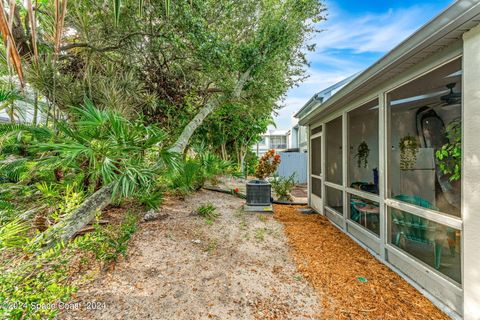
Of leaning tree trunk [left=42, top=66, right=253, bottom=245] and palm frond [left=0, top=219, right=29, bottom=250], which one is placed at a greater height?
palm frond [left=0, top=219, right=29, bottom=250]

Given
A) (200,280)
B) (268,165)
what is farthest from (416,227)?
(268,165)

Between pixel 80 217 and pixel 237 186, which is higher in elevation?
pixel 80 217

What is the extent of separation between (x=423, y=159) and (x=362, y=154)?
122cm

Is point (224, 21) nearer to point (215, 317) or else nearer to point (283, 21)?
point (283, 21)

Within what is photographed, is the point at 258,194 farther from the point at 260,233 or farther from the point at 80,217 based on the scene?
the point at 80,217

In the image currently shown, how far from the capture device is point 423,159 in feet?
11.1

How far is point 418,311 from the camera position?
84.4 inches

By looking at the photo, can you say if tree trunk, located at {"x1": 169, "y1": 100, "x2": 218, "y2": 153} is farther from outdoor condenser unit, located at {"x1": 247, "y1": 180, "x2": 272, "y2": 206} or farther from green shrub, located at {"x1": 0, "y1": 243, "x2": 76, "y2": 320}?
green shrub, located at {"x1": 0, "y1": 243, "x2": 76, "y2": 320}

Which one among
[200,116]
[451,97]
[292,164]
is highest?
[200,116]

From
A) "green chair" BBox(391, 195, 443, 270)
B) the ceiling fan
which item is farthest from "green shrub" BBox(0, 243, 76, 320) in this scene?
the ceiling fan

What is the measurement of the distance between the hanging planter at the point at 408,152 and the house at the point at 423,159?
15mm

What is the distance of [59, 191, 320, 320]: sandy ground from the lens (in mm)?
2146

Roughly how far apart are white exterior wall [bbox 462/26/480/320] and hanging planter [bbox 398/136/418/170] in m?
1.60

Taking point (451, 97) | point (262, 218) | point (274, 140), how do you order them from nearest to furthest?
point (451, 97) → point (262, 218) → point (274, 140)
